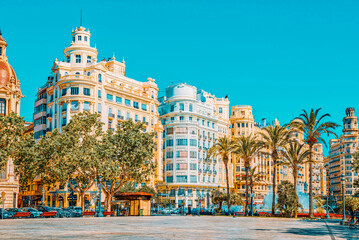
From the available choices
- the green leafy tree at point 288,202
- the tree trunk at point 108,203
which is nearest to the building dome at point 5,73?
the tree trunk at point 108,203

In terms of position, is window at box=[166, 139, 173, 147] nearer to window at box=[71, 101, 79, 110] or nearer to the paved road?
window at box=[71, 101, 79, 110]

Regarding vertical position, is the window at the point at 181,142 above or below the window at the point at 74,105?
below

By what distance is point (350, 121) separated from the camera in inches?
7057

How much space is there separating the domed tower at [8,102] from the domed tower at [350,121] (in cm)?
14181

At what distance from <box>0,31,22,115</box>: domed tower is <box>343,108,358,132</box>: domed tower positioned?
14157cm

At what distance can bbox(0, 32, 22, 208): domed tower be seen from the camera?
2475 inches

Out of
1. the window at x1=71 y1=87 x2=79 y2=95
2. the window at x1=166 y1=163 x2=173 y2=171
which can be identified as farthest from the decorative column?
the window at x1=166 y1=163 x2=173 y2=171

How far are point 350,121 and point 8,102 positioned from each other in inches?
5744

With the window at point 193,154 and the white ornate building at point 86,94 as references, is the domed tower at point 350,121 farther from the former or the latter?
the white ornate building at point 86,94

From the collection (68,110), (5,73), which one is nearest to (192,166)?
(68,110)

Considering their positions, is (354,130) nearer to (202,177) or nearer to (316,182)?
(316,182)

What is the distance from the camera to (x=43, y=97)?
9619 centimetres

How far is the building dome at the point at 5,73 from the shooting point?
66.6 metres

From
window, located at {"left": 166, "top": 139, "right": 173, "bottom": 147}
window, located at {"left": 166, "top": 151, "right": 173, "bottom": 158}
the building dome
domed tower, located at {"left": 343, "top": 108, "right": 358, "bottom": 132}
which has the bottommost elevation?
window, located at {"left": 166, "top": 151, "right": 173, "bottom": 158}
